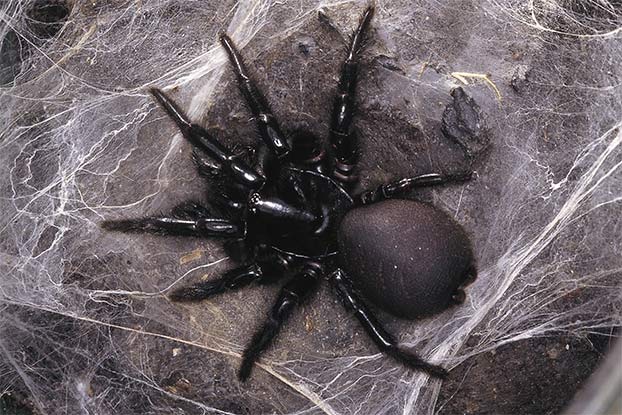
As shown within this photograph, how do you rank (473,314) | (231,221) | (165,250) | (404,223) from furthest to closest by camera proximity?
(165,250) < (231,221) < (473,314) < (404,223)

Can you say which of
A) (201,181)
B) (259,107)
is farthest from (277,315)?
(259,107)

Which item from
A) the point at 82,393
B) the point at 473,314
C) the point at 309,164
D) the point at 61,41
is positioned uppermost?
the point at 61,41

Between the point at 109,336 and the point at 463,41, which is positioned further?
the point at 109,336

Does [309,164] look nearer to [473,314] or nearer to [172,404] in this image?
[473,314]

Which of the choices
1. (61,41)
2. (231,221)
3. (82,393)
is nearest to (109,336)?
(82,393)

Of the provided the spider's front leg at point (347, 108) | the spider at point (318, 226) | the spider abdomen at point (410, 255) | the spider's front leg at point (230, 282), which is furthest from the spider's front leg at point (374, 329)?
the spider's front leg at point (347, 108)

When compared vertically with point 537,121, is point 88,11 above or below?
above

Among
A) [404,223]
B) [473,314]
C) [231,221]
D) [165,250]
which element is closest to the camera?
[404,223]

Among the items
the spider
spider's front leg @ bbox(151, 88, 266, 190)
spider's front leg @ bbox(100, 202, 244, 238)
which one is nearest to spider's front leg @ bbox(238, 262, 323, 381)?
the spider

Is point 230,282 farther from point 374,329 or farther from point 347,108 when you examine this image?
point 347,108
